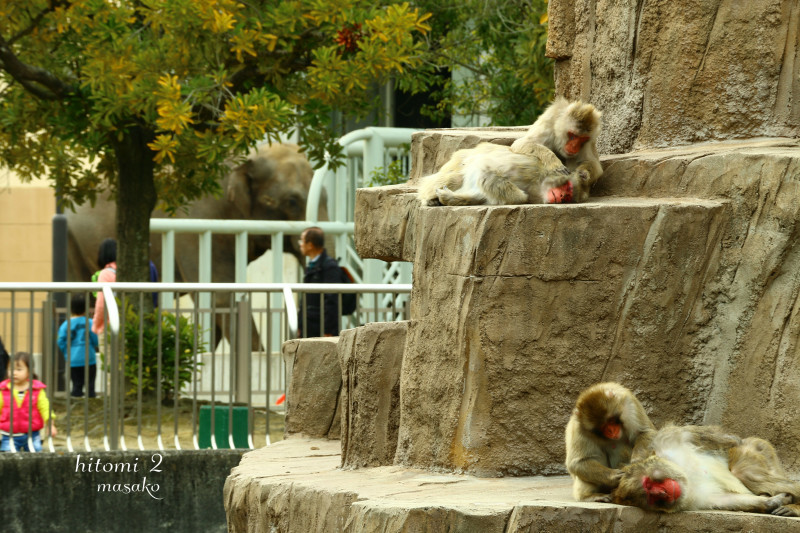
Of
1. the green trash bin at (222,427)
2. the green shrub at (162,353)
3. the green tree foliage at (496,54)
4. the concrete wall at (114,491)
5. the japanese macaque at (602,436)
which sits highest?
the green tree foliage at (496,54)

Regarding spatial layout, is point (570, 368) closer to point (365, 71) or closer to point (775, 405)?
point (775, 405)

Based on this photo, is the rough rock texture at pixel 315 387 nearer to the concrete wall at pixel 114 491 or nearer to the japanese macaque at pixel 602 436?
the concrete wall at pixel 114 491

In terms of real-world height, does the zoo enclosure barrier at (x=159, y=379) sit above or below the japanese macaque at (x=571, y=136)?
below

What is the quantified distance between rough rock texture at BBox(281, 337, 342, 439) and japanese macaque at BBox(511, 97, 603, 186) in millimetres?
2018

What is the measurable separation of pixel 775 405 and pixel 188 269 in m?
11.8

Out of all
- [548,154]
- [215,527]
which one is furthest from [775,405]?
[215,527]

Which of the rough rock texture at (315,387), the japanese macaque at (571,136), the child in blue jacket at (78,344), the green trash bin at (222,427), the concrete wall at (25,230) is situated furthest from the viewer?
the concrete wall at (25,230)

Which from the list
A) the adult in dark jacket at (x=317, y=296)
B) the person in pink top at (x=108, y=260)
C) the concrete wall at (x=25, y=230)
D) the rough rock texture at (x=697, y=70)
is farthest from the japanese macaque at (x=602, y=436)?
the concrete wall at (x=25, y=230)

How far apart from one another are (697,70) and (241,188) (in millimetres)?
11258

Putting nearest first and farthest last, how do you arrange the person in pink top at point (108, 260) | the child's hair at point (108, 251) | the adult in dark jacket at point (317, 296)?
the adult in dark jacket at point (317, 296)
the person in pink top at point (108, 260)
the child's hair at point (108, 251)

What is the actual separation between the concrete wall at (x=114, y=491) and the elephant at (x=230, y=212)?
291 inches

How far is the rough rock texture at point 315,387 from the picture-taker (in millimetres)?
7383

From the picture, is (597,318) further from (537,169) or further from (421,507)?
(421,507)

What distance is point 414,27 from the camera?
1078 cm
